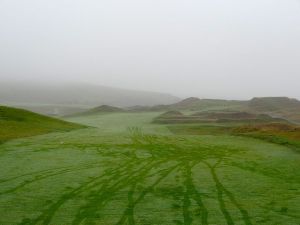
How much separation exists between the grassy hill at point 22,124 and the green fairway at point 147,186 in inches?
504

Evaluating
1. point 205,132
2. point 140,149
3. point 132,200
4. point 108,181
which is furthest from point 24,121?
point 132,200

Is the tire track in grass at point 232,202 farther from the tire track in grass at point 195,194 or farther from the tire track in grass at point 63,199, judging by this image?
the tire track in grass at point 63,199

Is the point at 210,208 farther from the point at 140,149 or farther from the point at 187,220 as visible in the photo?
the point at 140,149

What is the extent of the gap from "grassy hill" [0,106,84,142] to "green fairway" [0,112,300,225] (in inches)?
504

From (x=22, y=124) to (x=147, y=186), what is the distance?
3980 cm

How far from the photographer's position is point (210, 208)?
1666cm

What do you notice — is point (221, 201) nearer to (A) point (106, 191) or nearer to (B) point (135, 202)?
(B) point (135, 202)

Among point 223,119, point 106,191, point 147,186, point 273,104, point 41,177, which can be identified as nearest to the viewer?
point 106,191

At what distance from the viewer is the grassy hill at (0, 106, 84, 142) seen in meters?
47.4

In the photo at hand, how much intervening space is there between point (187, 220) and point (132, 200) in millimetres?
3395

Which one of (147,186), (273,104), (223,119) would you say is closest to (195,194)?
(147,186)

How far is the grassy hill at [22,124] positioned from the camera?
47.4 meters

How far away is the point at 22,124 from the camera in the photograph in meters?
56.3

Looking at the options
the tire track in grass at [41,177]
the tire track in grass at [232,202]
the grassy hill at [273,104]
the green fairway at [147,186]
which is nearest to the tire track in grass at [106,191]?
the green fairway at [147,186]
